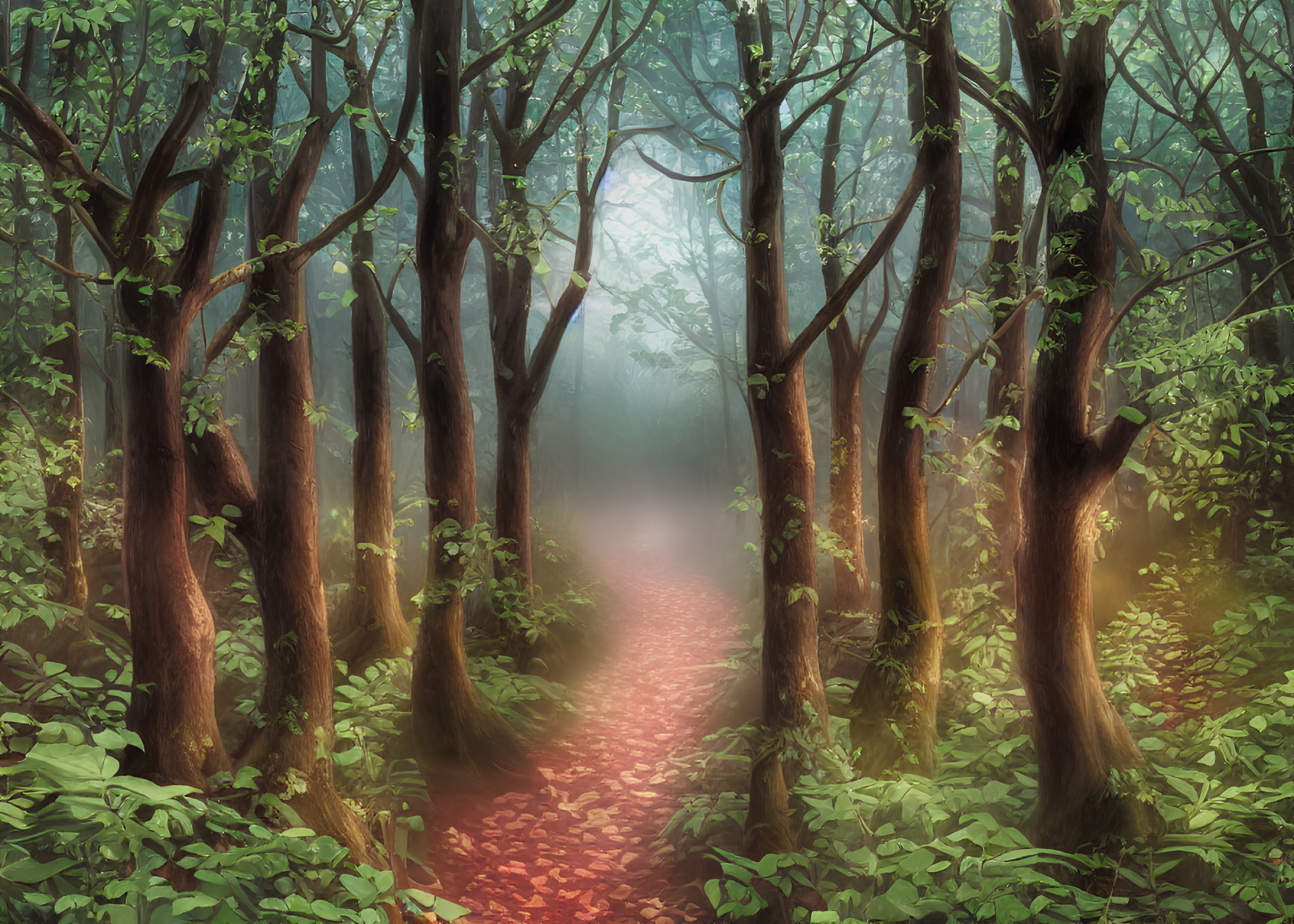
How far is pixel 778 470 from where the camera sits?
20.1ft

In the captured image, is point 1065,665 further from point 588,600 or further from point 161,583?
point 588,600

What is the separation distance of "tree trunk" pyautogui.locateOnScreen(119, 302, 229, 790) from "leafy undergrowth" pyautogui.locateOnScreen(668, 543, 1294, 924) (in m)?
2.96

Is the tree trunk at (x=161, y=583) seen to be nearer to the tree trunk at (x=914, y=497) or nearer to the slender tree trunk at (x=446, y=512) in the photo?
the slender tree trunk at (x=446, y=512)

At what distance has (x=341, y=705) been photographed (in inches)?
281

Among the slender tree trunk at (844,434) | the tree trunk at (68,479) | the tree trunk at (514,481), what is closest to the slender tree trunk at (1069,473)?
the slender tree trunk at (844,434)

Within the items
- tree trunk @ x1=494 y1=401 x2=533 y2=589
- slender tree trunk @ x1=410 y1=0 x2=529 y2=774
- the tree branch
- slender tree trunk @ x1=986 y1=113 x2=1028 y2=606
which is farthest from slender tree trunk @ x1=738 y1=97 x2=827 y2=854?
tree trunk @ x1=494 y1=401 x2=533 y2=589

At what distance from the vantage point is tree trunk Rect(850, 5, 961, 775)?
6.33 metres

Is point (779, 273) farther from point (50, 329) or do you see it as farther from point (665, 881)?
point (50, 329)

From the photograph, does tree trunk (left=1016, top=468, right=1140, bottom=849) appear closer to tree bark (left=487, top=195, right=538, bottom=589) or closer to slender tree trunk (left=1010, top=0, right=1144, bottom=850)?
slender tree trunk (left=1010, top=0, right=1144, bottom=850)

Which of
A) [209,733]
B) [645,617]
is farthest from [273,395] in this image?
[645,617]

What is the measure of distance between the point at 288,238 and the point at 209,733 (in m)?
3.10

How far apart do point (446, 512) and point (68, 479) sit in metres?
4.07

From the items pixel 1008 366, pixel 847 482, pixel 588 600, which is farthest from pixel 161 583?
pixel 588 600

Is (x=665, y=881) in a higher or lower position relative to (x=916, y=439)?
lower
